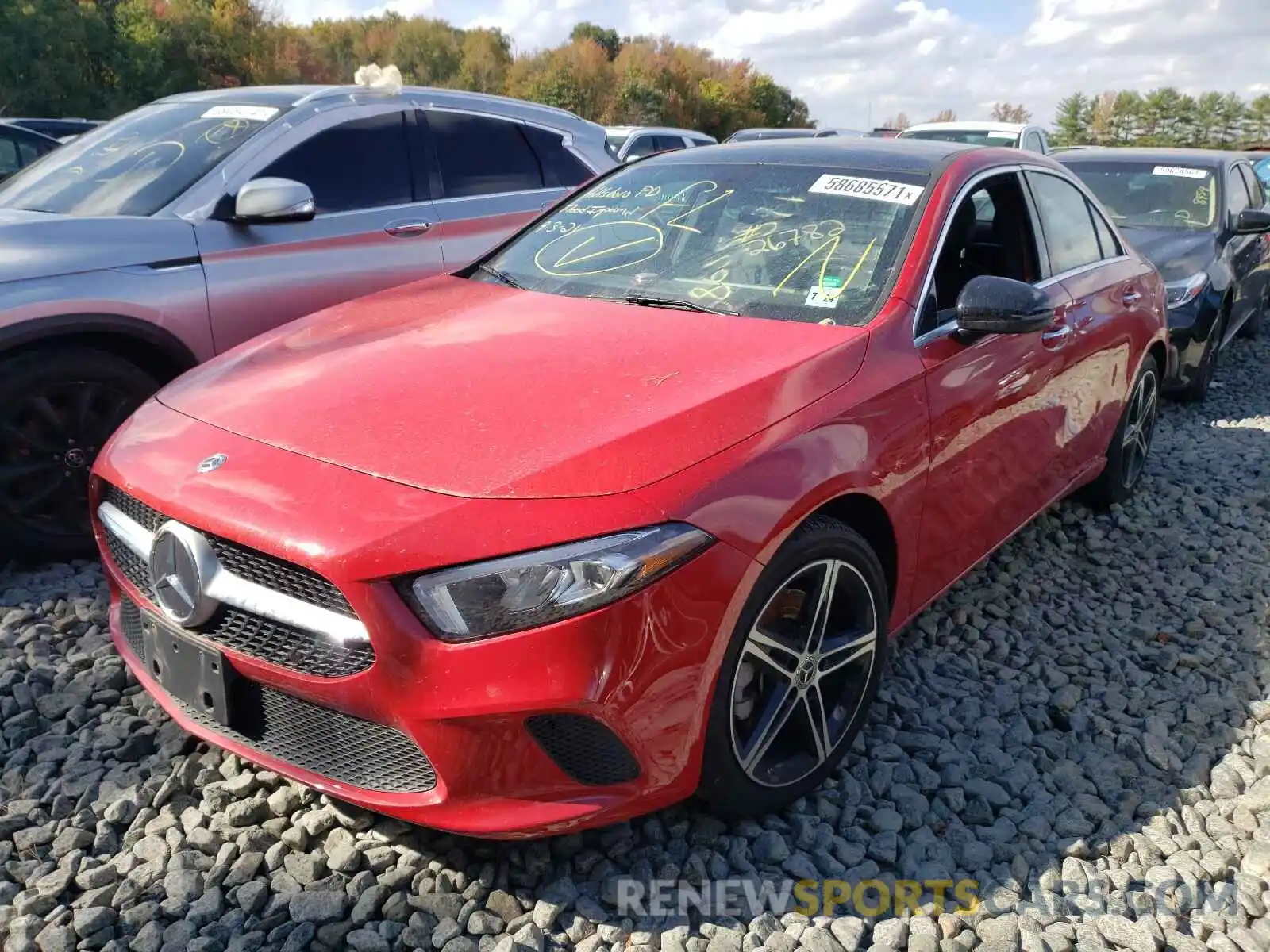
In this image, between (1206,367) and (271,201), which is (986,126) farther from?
(271,201)

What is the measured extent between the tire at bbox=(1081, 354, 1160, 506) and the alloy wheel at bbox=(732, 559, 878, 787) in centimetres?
242

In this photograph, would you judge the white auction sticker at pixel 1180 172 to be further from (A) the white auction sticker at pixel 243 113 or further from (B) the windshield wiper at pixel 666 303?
(A) the white auction sticker at pixel 243 113

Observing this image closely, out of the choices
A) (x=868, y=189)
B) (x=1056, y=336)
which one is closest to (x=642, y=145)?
(x=1056, y=336)

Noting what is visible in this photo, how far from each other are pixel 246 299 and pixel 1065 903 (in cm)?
352

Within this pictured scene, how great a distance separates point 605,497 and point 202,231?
271 cm

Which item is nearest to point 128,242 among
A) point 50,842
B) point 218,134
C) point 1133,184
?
point 218,134

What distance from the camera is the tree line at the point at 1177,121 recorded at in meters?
46.6

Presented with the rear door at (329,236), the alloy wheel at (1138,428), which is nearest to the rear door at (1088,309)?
the alloy wheel at (1138,428)

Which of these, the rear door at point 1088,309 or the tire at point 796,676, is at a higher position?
the rear door at point 1088,309

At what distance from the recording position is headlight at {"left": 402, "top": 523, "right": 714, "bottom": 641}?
1.97 meters

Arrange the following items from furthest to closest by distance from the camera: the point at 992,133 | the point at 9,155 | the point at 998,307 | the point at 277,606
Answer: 1. the point at 992,133
2. the point at 9,155
3. the point at 998,307
4. the point at 277,606

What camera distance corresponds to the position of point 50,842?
8.01 feet

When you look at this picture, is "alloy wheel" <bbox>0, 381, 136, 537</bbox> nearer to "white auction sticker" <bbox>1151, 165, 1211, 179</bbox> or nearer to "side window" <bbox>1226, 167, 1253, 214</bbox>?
"white auction sticker" <bbox>1151, 165, 1211, 179</bbox>

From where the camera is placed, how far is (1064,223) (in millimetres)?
4059
